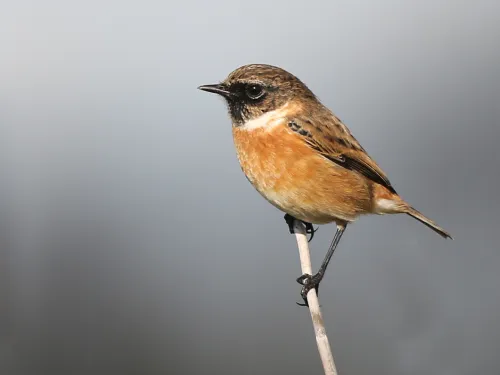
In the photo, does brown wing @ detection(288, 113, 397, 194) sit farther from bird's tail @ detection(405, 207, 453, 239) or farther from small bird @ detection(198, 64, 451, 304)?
bird's tail @ detection(405, 207, 453, 239)

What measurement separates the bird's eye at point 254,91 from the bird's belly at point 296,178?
26 centimetres

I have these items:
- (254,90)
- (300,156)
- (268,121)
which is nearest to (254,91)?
(254,90)

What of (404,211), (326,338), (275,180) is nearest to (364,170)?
(404,211)

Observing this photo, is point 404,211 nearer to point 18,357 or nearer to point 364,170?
point 364,170

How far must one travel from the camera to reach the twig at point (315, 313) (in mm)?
4371

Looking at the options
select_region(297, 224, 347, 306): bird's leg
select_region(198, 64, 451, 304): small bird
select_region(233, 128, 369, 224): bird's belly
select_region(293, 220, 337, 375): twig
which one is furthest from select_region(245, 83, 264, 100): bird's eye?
select_region(297, 224, 347, 306): bird's leg

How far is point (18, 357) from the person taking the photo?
9.59 metres

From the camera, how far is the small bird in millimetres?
5727

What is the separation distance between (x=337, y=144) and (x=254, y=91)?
2.38 feet

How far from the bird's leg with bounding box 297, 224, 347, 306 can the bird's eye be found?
112cm

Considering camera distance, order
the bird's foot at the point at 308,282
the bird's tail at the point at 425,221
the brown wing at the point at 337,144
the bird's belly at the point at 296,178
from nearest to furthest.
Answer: the bird's foot at the point at 308,282 < the bird's belly at the point at 296,178 < the brown wing at the point at 337,144 < the bird's tail at the point at 425,221

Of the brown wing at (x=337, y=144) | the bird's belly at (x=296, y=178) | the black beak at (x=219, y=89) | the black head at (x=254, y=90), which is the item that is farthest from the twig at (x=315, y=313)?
the black beak at (x=219, y=89)

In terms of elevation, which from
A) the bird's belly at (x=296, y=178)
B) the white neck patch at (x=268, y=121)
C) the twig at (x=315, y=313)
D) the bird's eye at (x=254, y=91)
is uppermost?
the bird's eye at (x=254, y=91)

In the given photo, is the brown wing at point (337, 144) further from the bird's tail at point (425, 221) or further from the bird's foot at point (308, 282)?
the bird's foot at point (308, 282)
